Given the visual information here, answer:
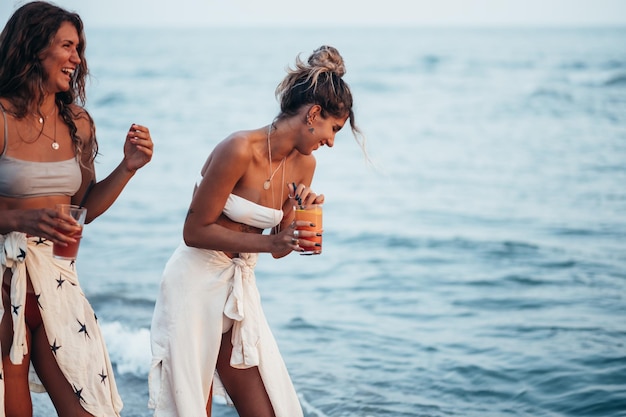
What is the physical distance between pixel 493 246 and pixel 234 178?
839 centimetres

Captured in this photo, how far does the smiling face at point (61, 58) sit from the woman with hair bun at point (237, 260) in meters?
0.61

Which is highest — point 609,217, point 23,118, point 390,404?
point 23,118

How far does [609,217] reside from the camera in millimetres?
12750

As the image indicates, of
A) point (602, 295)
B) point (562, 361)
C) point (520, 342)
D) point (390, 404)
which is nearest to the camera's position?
point (390, 404)

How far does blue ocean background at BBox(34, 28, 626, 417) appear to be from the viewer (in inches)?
252

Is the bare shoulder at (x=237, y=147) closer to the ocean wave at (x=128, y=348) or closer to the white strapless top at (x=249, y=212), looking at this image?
the white strapless top at (x=249, y=212)

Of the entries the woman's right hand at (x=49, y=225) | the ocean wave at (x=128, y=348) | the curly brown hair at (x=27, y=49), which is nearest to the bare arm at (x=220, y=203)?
the woman's right hand at (x=49, y=225)

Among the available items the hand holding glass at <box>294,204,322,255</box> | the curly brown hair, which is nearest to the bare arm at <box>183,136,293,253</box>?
the hand holding glass at <box>294,204,322,255</box>

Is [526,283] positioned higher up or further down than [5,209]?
further down

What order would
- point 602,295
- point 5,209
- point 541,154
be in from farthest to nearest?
1. point 541,154
2. point 602,295
3. point 5,209

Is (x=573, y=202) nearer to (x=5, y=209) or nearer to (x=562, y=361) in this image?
(x=562, y=361)

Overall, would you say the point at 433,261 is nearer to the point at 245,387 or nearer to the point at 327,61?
the point at 245,387

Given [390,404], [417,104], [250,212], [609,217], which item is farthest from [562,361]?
[417,104]

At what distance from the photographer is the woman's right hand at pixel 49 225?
291 cm
